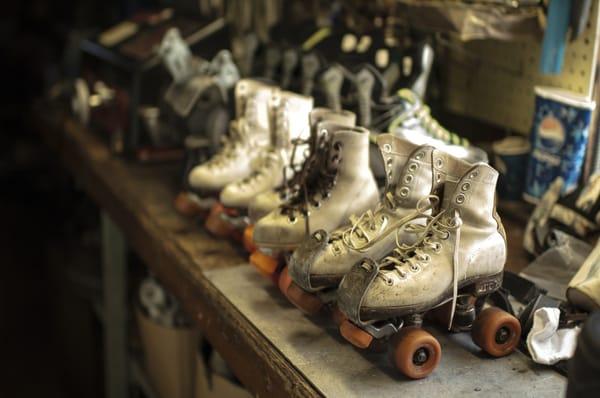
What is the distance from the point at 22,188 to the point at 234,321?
426 cm

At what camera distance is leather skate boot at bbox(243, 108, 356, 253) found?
4.62 ft

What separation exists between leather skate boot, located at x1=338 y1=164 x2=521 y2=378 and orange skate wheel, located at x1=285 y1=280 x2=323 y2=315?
0.12 m

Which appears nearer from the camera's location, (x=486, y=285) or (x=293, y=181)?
(x=486, y=285)

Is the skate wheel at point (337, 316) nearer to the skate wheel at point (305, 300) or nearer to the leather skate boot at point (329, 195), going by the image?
the skate wheel at point (305, 300)

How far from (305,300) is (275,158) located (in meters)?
0.43

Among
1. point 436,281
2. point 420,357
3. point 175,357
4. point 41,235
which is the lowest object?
point 41,235

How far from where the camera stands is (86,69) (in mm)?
2947

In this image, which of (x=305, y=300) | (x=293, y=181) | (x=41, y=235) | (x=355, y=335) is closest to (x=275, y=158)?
(x=293, y=181)

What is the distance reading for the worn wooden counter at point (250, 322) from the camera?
1095 mm

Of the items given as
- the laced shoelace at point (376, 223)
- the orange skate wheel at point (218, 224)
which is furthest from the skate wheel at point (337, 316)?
the orange skate wheel at point (218, 224)

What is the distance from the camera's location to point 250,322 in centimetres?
Answer: 129

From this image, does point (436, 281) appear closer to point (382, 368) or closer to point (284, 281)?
point (382, 368)

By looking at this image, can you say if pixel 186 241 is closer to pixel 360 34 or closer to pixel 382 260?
pixel 382 260

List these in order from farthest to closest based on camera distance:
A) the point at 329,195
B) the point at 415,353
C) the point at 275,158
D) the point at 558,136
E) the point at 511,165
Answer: the point at 511,165 → the point at 558,136 → the point at 275,158 → the point at 329,195 → the point at 415,353
